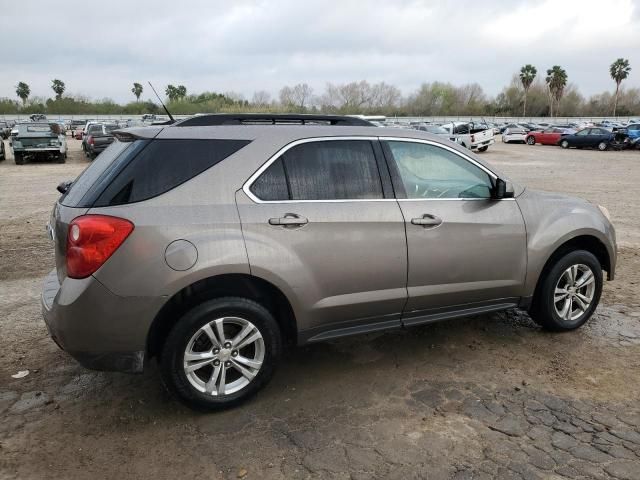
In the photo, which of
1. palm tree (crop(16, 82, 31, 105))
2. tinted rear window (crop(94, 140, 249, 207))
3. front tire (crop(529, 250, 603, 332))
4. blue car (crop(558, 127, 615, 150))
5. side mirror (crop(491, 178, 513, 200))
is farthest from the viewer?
palm tree (crop(16, 82, 31, 105))

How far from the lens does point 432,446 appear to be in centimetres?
303

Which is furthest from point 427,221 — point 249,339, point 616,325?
point 616,325

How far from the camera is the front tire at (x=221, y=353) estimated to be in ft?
10.4

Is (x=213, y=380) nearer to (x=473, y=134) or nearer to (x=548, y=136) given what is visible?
(x=473, y=134)

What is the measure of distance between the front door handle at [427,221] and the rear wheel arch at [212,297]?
3.47ft

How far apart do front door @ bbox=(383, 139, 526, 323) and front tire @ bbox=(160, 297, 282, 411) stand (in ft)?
3.54

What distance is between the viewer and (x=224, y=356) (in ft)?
10.8

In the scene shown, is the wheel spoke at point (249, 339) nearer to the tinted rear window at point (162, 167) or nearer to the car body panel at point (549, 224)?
the tinted rear window at point (162, 167)

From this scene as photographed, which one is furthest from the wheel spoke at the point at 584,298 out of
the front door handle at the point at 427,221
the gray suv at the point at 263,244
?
the front door handle at the point at 427,221

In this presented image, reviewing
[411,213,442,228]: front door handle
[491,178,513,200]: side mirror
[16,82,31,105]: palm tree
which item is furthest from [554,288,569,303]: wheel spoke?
[16,82,31,105]: palm tree

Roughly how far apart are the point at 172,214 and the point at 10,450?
5.25ft

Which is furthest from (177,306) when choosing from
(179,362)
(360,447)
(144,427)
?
(360,447)

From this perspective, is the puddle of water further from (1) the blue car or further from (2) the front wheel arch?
(1) the blue car

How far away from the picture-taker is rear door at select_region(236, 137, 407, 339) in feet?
10.8
